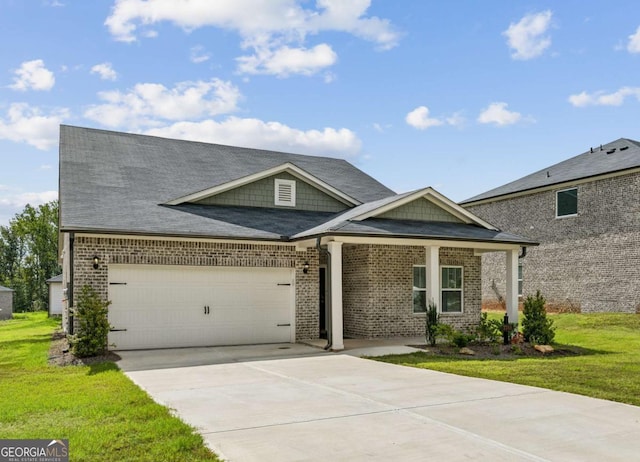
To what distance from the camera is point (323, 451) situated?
17.9ft

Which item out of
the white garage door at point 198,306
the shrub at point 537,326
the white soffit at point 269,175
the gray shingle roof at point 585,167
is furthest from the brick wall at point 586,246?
the white garage door at point 198,306

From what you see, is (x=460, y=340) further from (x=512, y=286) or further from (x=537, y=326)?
(x=512, y=286)

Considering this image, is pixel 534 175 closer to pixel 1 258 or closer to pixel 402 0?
pixel 402 0

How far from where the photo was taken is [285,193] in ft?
57.1

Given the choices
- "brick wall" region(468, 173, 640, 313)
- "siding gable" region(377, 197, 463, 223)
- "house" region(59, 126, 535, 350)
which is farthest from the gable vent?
"brick wall" region(468, 173, 640, 313)

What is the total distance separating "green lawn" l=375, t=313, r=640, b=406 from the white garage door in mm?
4038

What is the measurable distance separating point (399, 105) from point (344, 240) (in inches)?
219

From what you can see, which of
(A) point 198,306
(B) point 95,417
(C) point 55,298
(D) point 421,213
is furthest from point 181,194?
(C) point 55,298

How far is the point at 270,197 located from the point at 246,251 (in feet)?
9.97

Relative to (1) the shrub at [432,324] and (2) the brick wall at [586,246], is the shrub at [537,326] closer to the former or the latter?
(1) the shrub at [432,324]

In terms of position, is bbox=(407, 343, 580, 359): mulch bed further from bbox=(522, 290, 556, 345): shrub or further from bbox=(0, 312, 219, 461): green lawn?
bbox=(0, 312, 219, 461): green lawn

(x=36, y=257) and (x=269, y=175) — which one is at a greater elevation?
(x=269, y=175)

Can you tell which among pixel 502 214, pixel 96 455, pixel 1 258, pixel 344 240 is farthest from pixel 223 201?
pixel 1 258

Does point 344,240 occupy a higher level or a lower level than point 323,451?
higher
